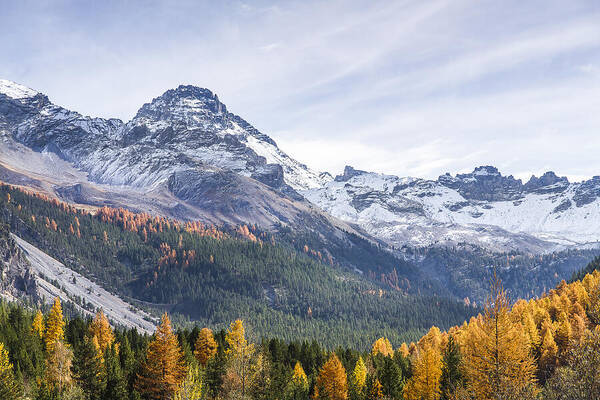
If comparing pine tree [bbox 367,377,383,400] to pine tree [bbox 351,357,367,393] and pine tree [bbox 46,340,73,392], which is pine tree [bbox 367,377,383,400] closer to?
pine tree [bbox 351,357,367,393]

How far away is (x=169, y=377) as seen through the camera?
69.9m

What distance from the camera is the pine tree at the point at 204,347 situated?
9419 cm

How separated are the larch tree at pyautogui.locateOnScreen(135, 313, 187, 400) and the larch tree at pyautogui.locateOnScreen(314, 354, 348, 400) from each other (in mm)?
22638

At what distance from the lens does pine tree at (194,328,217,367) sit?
309ft

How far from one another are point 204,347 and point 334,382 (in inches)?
1115

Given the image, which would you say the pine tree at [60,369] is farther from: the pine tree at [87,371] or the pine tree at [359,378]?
the pine tree at [359,378]

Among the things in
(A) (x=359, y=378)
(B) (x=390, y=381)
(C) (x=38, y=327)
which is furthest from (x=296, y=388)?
(C) (x=38, y=327)

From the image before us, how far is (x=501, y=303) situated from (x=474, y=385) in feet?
24.2

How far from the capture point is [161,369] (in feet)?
233

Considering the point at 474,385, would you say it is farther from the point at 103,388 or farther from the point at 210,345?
the point at 210,345

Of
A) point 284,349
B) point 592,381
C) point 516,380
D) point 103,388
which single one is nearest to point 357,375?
point 284,349

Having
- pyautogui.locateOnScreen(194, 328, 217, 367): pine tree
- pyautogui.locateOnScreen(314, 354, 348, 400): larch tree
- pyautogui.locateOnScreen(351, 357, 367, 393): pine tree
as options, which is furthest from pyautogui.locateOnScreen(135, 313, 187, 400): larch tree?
pyautogui.locateOnScreen(351, 357, 367, 393): pine tree

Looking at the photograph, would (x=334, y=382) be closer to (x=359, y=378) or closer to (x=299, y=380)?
(x=359, y=378)

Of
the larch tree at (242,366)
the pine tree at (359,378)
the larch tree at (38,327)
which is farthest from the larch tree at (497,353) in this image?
the larch tree at (38,327)
